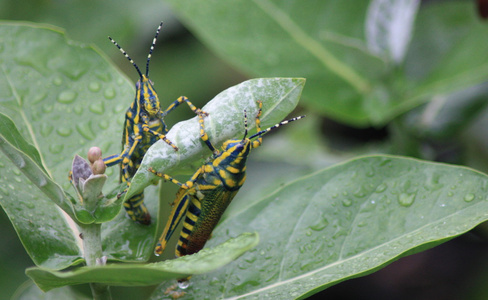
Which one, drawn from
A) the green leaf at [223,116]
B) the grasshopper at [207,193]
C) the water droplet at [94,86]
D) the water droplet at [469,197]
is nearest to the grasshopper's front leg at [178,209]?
the grasshopper at [207,193]

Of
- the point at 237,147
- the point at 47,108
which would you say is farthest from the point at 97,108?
the point at 237,147

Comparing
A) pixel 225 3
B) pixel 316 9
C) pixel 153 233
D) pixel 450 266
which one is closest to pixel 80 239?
pixel 153 233

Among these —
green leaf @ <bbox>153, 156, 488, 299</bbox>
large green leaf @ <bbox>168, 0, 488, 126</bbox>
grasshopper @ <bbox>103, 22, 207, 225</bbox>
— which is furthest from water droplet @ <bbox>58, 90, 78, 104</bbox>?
large green leaf @ <bbox>168, 0, 488, 126</bbox>

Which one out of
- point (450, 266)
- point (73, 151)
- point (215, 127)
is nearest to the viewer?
point (215, 127)

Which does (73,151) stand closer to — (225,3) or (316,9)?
(225,3)

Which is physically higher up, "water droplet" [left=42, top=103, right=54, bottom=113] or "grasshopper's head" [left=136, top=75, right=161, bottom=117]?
"water droplet" [left=42, top=103, right=54, bottom=113]

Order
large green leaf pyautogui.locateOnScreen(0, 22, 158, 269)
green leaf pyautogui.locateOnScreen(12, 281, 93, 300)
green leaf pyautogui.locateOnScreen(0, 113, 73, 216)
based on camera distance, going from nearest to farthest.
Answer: green leaf pyautogui.locateOnScreen(0, 113, 73, 216)
large green leaf pyautogui.locateOnScreen(0, 22, 158, 269)
green leaf pyautogui.locateOnScreen(12, 281, 93, 300)

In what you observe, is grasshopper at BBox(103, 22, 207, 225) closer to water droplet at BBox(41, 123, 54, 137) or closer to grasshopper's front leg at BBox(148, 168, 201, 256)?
grasshopper's front leg at BBox(148, 168, 201, 256)
